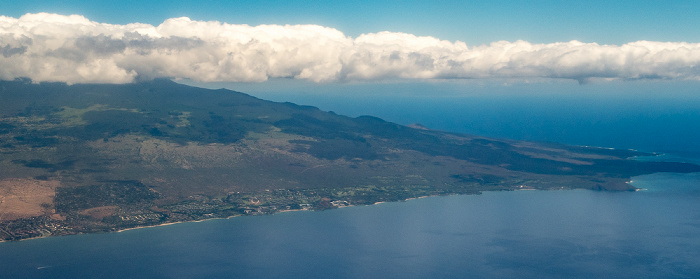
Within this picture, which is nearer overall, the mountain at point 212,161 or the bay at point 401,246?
the bay at point 401,246

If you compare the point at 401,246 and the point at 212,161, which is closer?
the point at 401,246

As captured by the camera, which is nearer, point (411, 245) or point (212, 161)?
point (411, 245)

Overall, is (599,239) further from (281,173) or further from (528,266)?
(281,173)

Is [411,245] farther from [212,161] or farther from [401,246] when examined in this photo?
[212,161]

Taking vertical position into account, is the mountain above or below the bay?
above

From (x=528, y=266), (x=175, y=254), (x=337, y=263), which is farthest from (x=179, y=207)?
(x=528, y=266)

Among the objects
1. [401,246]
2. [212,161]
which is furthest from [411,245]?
[212,161]

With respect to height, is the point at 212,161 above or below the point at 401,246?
above

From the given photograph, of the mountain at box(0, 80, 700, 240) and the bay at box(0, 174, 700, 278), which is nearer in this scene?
the bay at box(0, 174, 700, 278)

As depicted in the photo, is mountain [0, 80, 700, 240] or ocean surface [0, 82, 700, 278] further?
mountain [0, 80, 700, 240]
